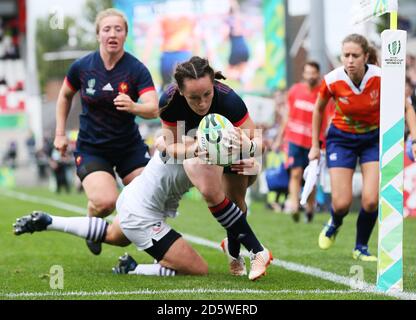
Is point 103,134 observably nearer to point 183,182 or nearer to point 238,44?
point 183,182

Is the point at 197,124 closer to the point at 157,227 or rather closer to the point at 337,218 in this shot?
the point at 157,227

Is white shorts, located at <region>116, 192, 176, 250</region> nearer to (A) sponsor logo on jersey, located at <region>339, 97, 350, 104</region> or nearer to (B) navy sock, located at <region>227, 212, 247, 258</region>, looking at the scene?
(B) navy sock, located at <region>227, 212, 247, 258</region>

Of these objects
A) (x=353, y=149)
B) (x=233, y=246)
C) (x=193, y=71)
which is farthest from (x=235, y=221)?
(x=353, y=149)

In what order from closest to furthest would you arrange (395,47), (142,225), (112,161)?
(395,47), (142,225), (112,161)

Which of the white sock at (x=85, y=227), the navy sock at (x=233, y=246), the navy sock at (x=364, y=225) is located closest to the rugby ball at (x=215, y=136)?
the navy sock at (x=233, y=246)

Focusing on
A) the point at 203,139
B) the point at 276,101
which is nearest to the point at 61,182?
the point at 276,101

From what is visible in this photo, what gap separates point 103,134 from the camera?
8.20 metres

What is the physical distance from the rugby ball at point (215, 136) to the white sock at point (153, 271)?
1.30m

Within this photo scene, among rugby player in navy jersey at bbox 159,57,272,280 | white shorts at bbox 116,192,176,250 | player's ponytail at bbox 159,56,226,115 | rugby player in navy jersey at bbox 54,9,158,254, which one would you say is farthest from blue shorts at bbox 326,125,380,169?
player's ponytail at bbox 159,56,226,115

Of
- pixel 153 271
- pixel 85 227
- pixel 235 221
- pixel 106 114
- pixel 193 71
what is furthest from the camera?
pixel 106 114

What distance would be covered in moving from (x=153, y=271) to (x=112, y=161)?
1.29 m

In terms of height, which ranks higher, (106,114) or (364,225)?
(106,114)

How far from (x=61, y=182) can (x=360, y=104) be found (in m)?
19.8

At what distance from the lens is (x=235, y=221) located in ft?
22.2
